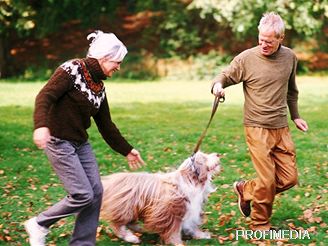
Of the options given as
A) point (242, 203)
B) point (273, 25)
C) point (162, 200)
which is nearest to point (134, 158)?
point (162, 200)

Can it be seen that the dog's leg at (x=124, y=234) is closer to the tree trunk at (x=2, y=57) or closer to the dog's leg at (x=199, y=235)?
the dog's leg at (x=199, y=235)

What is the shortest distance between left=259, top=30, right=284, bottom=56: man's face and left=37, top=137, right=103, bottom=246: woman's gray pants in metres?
1.94

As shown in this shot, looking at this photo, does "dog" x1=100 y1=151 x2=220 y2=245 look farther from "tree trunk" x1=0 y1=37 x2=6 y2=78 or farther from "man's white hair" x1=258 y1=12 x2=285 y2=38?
"tree trunk" x1=0 y1=37 x2=6 y2=78

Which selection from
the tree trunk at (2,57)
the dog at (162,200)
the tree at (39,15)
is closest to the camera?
the dog at (162,200)

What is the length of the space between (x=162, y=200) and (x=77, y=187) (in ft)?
3.31

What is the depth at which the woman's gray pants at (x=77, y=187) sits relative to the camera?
5.12m

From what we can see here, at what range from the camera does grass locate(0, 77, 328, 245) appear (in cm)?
659

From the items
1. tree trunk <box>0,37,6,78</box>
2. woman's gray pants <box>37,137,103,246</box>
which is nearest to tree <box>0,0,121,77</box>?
tree trunk <box>0,37,6,78</box>

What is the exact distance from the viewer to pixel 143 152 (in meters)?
10.4

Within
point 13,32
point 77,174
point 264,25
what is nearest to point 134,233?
point 77,174

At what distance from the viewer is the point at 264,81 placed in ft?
19.8

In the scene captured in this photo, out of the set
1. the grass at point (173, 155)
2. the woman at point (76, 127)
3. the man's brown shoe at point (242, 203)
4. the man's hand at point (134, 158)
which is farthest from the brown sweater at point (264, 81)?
the woman at point (76, 127)

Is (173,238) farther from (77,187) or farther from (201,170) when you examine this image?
(77,187)

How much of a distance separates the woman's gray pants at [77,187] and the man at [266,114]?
1475 mm
